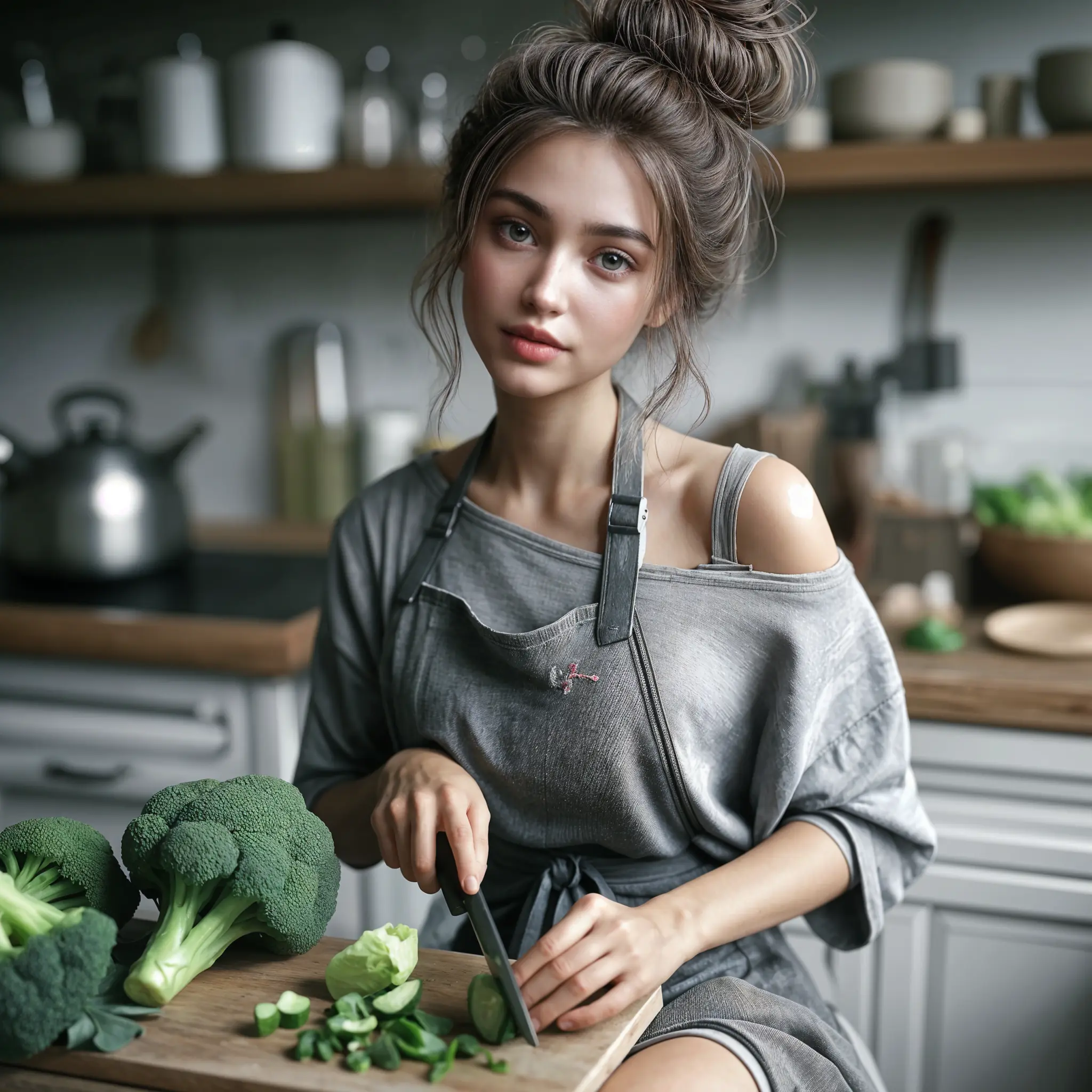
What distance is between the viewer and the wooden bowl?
6.17ft

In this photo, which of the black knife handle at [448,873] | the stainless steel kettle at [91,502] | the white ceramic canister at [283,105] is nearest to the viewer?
the black knife handle at [448,873]

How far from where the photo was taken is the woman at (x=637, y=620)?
0.98 m

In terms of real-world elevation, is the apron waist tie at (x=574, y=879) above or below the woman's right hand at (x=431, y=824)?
below

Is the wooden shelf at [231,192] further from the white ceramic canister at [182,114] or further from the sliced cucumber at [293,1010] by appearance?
the sliced cucumber at [293,1010]

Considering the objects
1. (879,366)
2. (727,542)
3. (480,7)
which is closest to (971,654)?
(879,366)

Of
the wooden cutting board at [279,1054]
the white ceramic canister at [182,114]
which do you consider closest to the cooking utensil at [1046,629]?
the wooden cutting board at [279,1054]

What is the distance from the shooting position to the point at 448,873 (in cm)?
90

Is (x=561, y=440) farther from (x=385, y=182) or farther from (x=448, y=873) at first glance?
(x=385, y=182)

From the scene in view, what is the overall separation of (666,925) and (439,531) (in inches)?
17.5

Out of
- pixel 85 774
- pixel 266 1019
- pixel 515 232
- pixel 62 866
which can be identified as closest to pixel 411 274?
pixel 85 774

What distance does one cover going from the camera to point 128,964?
792mm

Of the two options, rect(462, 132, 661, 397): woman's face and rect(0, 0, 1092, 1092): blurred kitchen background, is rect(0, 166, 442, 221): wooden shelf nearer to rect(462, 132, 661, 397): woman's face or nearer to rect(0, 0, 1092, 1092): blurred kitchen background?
rect(0, 0, 1092, 1092): blurred kitchen background

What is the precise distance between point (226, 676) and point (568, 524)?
947mm

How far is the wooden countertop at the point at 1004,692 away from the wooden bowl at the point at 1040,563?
0.26m
